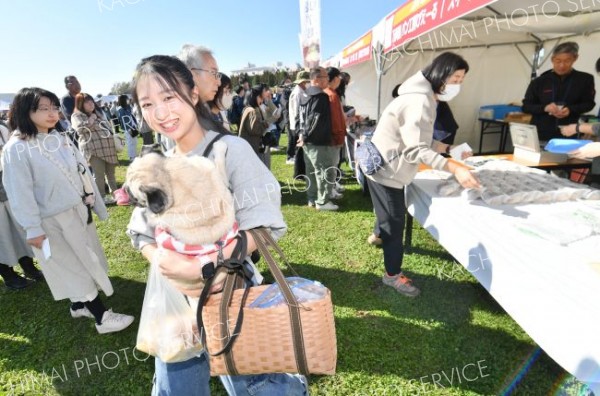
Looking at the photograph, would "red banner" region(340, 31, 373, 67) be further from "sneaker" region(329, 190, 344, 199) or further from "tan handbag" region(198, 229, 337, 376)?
"tan handbag" region(198, 229, 337, 376)

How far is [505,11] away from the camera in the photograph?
4.79 m

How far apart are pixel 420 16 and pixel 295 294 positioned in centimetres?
355

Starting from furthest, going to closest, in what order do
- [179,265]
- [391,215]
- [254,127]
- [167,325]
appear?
[254,127], [391,215], [167,325], [179,265]

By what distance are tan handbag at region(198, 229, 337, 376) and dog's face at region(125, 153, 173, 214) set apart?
28cm

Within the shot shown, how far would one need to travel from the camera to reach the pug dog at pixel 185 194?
0.95m

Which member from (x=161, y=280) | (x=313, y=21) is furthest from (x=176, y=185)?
(x=313, y=21)

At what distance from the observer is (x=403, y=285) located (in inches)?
110

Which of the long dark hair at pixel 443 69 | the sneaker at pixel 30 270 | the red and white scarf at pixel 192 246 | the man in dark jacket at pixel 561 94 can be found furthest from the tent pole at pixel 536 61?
the sneaker at pixel 30 270

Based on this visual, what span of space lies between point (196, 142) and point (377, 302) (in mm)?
2233

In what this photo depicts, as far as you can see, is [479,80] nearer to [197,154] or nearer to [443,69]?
[443,69]

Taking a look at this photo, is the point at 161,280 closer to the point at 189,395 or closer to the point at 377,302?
the point at 189,395

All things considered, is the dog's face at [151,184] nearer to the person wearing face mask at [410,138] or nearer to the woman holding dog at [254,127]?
the person wearing face mask at [410,138]

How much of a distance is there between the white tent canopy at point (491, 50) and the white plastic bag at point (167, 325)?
506cm

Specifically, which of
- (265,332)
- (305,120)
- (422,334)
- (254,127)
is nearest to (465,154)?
(422,334)
